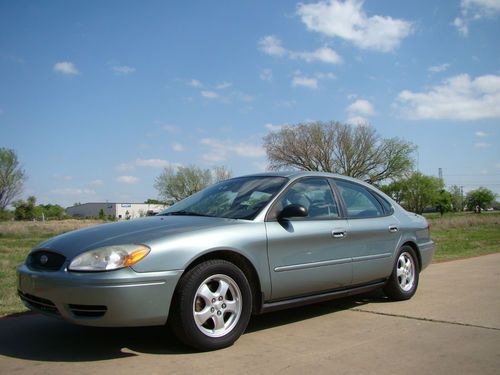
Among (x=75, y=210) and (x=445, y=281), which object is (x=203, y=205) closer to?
(x=445, y=281)

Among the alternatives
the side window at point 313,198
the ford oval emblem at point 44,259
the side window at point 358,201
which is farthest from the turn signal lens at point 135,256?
the side window at point 358,201

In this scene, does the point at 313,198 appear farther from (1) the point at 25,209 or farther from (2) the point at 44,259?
(1) the point at 25,209

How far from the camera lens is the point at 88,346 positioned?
3.95 metres

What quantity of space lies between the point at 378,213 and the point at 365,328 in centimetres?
166

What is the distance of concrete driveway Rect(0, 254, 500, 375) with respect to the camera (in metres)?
3.39

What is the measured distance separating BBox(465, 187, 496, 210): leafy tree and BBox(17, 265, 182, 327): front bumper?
4707 inches

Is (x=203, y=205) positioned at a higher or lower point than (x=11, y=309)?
higher

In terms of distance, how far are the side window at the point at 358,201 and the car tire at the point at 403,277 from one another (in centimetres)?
62

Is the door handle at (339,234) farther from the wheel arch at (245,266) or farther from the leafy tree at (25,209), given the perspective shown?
the leafy tree at (25,209)

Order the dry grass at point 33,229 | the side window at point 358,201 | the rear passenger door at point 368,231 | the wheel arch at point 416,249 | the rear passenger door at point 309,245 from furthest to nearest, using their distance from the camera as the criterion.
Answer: the dry grass at point 33,229 → the wheel arch at point 416,249 → the side window at point 358,201 → the rear passenger door at point 368,231 → the rear passenger door at point 309,245

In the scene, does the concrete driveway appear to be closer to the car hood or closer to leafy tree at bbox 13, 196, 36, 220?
the car hood

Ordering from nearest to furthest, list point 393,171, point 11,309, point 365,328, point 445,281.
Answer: point 365,328, point 11,309, point 445,281, point 393,171

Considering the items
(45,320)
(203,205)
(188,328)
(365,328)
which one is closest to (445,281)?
(365,328)

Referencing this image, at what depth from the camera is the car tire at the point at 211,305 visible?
3.61m
